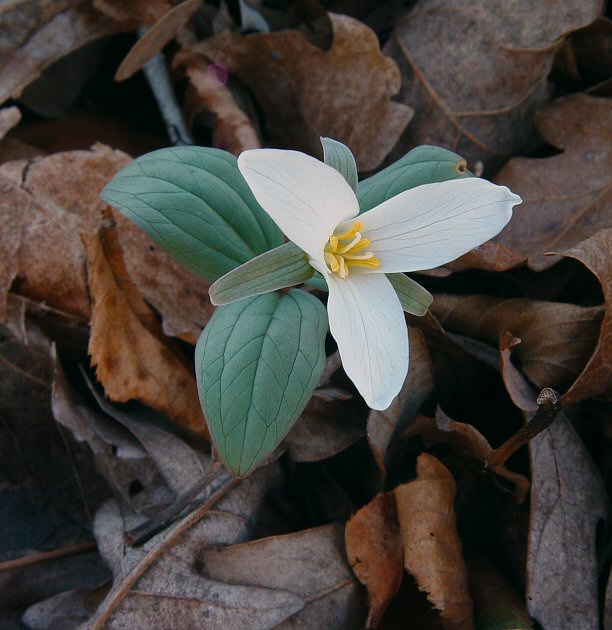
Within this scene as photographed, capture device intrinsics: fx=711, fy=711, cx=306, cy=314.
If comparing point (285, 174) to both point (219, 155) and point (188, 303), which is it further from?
point (188, 303)

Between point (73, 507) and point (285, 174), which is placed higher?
point (285, 174)

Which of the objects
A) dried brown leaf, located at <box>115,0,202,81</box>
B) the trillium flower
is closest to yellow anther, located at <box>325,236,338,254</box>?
the trillium flower

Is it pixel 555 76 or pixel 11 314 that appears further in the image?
pixel 555 76

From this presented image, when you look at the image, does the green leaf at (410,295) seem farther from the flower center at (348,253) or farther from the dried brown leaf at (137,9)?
the dried brown leaf at (137,9)

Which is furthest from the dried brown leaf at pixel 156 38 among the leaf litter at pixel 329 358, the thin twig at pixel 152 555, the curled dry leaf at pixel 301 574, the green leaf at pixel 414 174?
the curled dry leaf at pixel 301 574

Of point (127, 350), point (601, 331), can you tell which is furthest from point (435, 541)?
point (127, 350)

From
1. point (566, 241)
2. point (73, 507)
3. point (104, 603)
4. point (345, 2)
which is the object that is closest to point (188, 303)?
point (73, 507)
